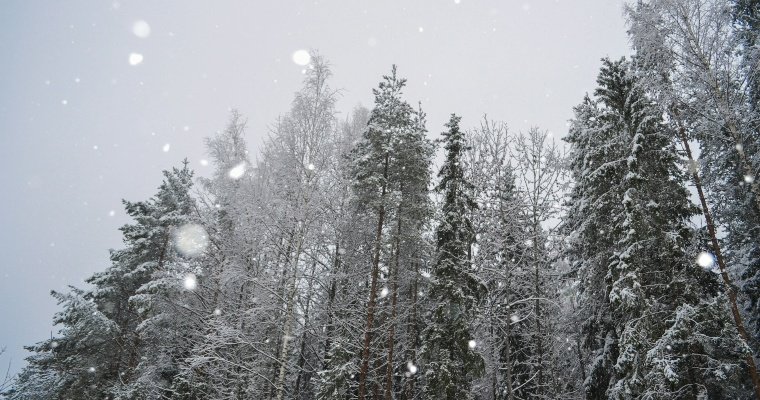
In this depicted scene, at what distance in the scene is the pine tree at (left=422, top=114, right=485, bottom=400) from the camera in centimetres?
1370

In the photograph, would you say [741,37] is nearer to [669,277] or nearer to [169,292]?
[669,277]

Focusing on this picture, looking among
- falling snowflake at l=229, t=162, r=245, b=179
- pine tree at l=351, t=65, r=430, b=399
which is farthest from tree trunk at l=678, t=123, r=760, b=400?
falling snowflake at l=229, t=162, r=245, b=179

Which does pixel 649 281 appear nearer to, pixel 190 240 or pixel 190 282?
pixel 190 282

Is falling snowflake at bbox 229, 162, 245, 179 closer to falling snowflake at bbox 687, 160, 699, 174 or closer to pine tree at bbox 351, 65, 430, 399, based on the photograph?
pine tree at bbox 351, 65, 430, 399

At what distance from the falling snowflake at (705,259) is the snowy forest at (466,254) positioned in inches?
2.2

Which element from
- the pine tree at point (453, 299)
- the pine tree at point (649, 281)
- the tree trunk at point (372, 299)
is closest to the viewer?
the pine tree at point (649, 281)

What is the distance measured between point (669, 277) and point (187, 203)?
20686mm

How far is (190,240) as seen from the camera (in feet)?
64.6

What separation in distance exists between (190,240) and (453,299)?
12632mm

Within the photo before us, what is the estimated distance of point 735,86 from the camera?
495 inches

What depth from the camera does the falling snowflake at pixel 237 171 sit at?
64.4ft

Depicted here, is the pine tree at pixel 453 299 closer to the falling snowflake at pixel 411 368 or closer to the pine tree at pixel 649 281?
the falling snowflake at pixel 411 368

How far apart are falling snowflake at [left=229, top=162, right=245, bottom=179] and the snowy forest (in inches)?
2.8

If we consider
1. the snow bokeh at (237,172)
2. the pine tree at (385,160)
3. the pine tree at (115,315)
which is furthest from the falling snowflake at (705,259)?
the pine tree at (115,315)
